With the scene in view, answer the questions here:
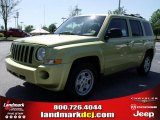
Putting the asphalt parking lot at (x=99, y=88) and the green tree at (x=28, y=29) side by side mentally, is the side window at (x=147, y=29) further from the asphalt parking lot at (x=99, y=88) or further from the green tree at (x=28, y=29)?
the green tree at (x=28, y=29)

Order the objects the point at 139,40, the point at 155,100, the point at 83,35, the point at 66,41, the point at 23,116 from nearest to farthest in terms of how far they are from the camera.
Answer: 1. the point at 23,116
2. the point at 155,100
3. the point at 66,41
4. the point at 83,35
5. the point at 139,40

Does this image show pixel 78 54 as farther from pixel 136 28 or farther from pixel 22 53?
pixel 136 28

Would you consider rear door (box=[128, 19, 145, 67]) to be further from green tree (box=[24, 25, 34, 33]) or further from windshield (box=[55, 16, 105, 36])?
green tree (box=[24, 25, 34, 33])

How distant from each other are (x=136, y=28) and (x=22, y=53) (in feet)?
11.7

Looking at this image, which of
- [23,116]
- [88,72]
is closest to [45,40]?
[88,72]

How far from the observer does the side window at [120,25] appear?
6.32 metres

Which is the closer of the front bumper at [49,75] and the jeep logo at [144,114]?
the jeep logo at [144,114]

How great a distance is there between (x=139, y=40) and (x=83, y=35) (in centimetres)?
221

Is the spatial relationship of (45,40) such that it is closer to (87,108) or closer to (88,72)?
(88,72)

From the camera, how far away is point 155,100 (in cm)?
388

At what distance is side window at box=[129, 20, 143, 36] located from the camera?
7242mm

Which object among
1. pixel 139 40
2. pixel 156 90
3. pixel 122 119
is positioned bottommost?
pixel 122 119

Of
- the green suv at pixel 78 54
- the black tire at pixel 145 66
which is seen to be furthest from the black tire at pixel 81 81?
the black tire at pixel 145 66

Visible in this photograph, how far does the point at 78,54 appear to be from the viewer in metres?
5.11
